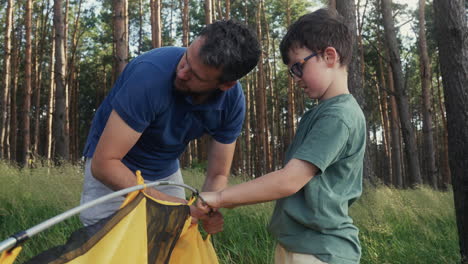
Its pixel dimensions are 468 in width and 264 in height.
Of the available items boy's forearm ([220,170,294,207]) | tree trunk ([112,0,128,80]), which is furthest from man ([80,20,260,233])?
tree trunk ([112,0,128,80])

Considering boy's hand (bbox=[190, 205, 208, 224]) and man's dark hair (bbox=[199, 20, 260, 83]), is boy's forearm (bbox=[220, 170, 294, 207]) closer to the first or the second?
boy's hand (bbox=[190, 205, 208, 224])

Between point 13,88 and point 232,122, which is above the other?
point 13,88

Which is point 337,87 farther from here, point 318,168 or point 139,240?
point 139,240

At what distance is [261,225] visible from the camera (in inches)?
162

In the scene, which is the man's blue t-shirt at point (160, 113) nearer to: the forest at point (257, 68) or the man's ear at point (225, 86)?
the man's ear at point (225, 86)

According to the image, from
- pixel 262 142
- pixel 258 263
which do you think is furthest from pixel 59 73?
pixel 262 142

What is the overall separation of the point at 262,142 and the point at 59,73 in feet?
36.9

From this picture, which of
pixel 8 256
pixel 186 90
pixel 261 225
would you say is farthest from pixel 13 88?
pixel 8 256

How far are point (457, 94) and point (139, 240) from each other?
9.32 ft

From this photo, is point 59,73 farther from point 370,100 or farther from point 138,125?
point 370,100

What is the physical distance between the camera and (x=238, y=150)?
21.1 meters

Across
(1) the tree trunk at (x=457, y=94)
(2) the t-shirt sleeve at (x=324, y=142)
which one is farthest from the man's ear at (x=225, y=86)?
(1) the tree trunk at (x=457, y=94)

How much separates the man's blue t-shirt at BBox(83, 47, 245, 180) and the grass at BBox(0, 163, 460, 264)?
1317mm

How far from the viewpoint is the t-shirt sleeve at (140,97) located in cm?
188
